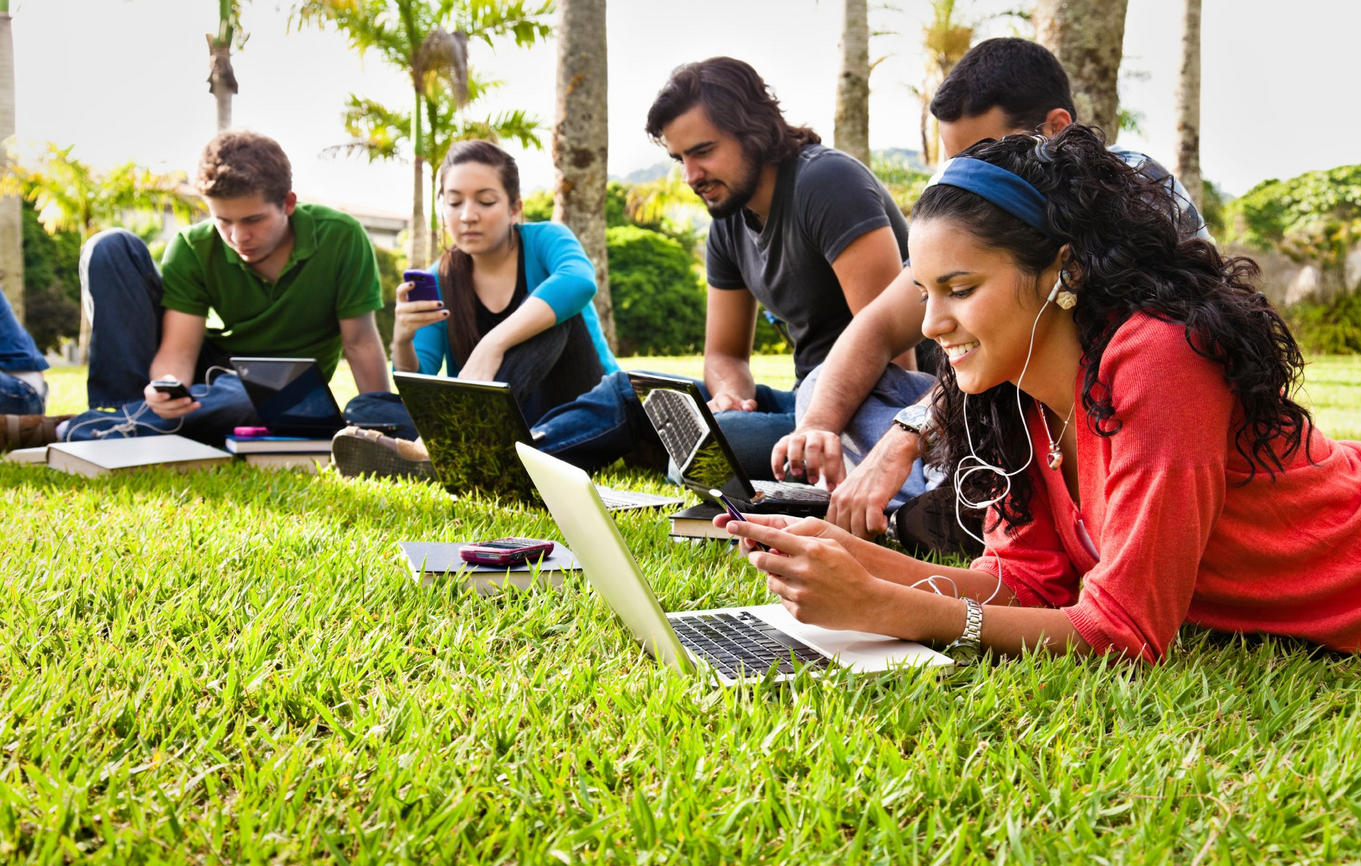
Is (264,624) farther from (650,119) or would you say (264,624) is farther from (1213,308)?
(650,119)

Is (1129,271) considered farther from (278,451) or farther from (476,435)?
(278,451)

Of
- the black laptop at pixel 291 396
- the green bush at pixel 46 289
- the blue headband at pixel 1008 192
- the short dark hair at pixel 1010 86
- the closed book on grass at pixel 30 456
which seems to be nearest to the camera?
the blue headband at pixel 1008 192

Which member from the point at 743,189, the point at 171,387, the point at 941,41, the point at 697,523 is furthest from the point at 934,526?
the point at 941,41

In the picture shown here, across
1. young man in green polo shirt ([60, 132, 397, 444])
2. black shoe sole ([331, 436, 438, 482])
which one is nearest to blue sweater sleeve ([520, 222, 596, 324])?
black shoe sole ([331, 436, 438, 482])

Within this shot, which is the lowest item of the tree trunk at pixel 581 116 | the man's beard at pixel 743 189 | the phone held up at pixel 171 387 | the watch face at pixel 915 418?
the phone held up at pixel 171 387

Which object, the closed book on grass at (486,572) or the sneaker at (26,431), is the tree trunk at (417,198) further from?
the closed book on grass at (486,572)

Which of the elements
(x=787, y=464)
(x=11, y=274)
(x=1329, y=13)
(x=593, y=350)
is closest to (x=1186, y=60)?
(x=593, y=350)

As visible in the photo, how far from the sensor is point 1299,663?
6.69ft

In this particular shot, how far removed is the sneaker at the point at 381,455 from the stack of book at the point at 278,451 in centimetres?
30

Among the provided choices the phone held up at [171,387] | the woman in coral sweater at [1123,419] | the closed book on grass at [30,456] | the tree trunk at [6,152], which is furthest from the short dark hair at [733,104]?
the tree trunk at [6,152]

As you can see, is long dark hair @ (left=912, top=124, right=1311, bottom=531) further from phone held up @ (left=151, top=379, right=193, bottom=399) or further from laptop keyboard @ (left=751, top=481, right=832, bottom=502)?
phone held up @ (left=151, top=379, right=193, bottom=399)

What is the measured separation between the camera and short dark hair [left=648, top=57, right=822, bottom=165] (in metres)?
4.11

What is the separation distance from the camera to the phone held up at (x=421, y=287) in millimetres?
4836

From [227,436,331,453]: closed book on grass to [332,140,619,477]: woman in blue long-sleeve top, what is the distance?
48cm
